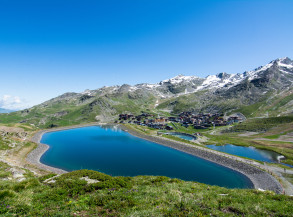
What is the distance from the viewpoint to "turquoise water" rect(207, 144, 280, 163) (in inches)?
2568

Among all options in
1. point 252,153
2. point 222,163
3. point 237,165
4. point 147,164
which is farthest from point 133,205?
point 252,153

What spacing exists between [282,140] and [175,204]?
110877 mm

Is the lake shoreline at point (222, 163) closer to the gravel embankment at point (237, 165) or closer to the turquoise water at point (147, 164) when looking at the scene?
→ the gravel embankment at point (237, 165)

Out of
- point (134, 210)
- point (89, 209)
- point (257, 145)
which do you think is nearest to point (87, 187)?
point (89, 209)

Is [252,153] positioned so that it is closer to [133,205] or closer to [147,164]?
[147,164]

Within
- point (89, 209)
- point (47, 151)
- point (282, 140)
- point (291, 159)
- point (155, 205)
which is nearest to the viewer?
point (89, 209)

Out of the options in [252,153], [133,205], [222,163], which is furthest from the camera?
[252,153]

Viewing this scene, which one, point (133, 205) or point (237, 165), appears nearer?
point (133, 205)

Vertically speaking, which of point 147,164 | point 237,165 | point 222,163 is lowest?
point 147,164

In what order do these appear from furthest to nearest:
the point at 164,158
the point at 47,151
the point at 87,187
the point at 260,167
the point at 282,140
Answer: the point at 282,140 → the point at 47,151 → the point at 164,158 → the point at 260,167 → the point at 87,187

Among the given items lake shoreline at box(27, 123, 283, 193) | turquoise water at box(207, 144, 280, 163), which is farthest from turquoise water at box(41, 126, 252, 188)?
turquoise water at box(207, 144, 280, 163)

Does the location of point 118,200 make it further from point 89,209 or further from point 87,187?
point 87,187

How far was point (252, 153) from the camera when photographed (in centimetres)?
7312

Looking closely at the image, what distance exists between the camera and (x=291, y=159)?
6009cm
